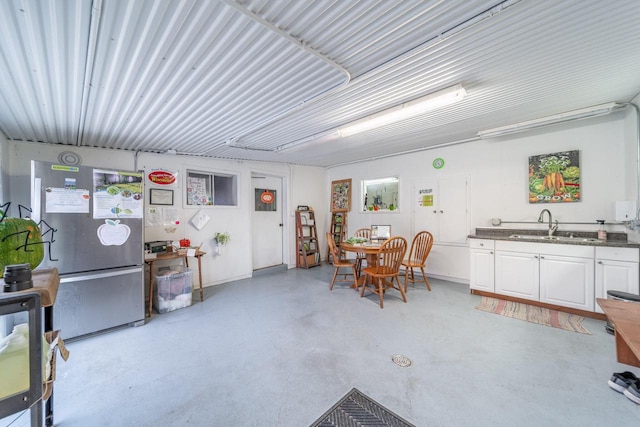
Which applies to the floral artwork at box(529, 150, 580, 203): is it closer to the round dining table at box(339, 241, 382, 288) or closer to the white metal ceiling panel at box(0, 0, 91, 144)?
the round dining table at box(339, 241, 382, 288)

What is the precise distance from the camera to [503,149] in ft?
12.6

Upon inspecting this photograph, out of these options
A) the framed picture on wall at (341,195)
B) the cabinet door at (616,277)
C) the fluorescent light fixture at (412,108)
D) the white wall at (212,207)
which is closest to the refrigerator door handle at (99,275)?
the white wall at (212,207)

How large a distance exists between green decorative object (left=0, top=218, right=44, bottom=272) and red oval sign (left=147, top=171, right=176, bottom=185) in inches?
131


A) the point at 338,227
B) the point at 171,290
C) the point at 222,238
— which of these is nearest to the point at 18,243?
the point at 171,290

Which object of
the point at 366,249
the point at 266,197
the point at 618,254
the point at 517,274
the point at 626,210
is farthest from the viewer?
the point at 266,197

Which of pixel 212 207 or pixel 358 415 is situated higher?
pixel 212 207

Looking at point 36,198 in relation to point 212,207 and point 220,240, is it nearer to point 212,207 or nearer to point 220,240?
point 212,207

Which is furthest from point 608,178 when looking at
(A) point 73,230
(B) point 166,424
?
(A) point 73,230

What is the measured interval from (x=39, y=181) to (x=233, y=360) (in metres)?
2.53

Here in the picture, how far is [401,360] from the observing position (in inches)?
85.9

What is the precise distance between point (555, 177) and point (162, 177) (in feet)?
19.6

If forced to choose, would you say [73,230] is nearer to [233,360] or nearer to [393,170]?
[233,360]

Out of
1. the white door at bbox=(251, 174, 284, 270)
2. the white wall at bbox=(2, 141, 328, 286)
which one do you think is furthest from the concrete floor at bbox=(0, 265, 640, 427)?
the white door at bbox=(251, 174, 284, 270)

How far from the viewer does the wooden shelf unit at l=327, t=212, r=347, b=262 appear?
6.08 m
